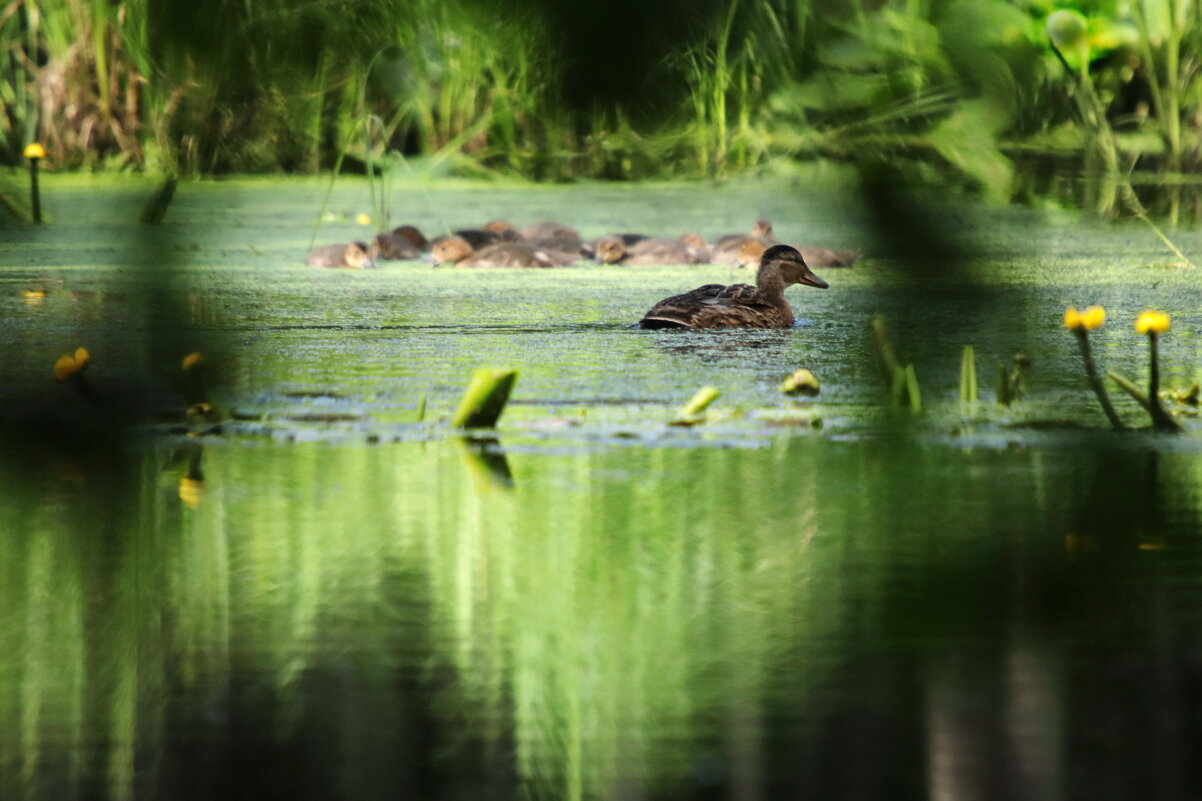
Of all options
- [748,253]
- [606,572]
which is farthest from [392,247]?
[606,572]

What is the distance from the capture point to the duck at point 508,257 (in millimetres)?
4961

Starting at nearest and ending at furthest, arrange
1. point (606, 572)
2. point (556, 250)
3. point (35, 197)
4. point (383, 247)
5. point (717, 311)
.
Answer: point (35, 197)
point (606, 572)
point (717, 311)
point (556, 250)
point (383, 247)

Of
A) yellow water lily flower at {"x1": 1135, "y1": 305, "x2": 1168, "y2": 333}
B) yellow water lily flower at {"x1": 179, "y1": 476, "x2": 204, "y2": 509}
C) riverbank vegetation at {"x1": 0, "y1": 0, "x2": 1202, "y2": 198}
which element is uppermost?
riverbank vegetation at {"x1": 0, "y1": 0, "x2": 1202, "y2": 198}

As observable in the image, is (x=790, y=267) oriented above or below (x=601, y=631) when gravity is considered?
above

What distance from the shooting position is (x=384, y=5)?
72cm

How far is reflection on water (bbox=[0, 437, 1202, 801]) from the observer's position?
943 millimetres

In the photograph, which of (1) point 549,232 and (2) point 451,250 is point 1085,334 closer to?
(2) point 451,250

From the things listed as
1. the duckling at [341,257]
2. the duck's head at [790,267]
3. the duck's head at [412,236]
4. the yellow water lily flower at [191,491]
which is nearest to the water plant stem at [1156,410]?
the yellow water lily flower at [191,491]

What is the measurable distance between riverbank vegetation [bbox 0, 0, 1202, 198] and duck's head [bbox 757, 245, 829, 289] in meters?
3.02

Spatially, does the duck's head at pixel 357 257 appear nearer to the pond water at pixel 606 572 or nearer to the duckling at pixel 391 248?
the duckling at pixel 391 248

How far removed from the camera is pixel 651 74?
70cm

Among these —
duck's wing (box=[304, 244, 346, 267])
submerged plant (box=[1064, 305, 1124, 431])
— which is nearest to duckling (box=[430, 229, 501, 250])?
duck's wing (box=[304, 244, 346, 267])

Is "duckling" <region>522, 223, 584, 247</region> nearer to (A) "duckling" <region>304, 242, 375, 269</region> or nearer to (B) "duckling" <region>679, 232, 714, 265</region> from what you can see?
(B) "duckling" <region>679, 232, 714, 265</region>

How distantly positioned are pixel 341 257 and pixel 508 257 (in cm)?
47
